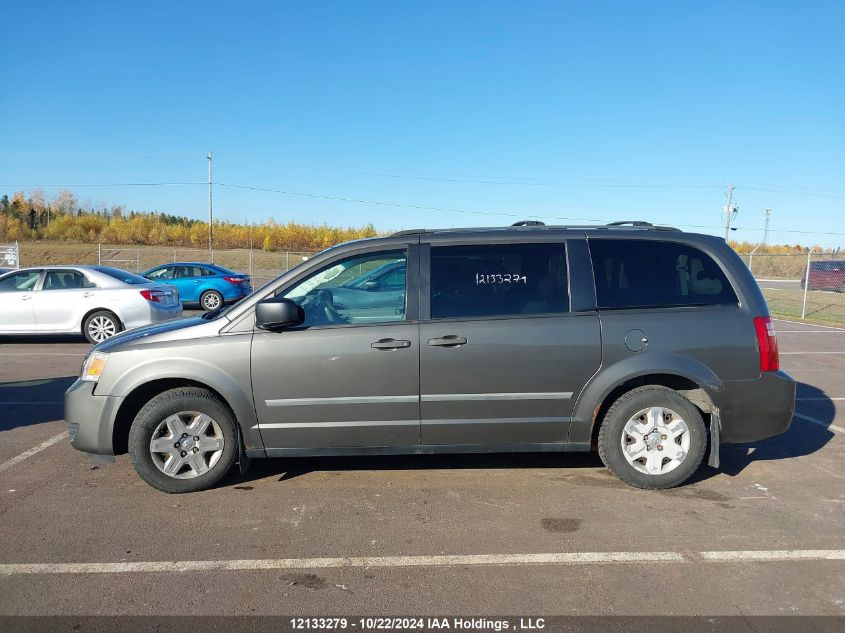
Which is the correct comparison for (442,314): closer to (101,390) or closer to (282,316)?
(282,316)

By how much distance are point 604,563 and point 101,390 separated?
3.52m

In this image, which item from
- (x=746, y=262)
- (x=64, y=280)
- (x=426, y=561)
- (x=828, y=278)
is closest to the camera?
(x=426, y=561)

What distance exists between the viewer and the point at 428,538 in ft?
12.9

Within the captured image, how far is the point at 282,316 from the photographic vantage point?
4367 mm

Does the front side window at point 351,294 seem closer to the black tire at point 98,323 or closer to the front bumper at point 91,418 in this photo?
the front bumper at point 91,418

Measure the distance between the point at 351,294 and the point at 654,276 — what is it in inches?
88.3

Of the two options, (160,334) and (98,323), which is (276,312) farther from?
(98,323)

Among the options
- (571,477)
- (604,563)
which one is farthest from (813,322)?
(604,563)

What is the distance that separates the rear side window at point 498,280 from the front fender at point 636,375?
0.55m

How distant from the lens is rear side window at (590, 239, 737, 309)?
4.74 metres

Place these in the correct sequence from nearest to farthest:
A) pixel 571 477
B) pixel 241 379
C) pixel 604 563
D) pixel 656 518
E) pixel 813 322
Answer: pixel 604 563
pixel 656 518
pixel 241 379
pixel 571 477
pixel 813 322

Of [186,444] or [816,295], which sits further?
[816,295]

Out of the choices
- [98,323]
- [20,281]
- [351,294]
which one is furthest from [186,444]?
[20,281]

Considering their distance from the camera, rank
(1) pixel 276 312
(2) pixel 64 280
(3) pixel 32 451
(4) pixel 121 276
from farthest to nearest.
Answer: (4) pixel 121 276 → (2) pixel 64 280 → (3) pixel 32 451 → (1) pixel 276 312
